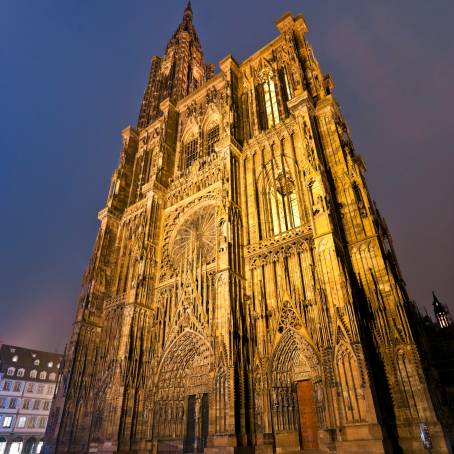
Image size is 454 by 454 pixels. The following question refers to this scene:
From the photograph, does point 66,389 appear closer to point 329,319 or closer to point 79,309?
point 79,309

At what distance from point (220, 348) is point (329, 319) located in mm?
4627

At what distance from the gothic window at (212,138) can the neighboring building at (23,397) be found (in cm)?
4342

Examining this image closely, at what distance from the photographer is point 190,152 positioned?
2725 cm

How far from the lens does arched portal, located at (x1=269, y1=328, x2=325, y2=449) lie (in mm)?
12422

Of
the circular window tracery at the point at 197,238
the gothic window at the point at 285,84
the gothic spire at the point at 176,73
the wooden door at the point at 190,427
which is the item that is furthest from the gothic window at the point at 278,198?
the gothic spire at the point at 176,73

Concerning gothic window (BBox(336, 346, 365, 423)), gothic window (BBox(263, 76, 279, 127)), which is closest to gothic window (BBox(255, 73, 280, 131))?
gothic window (BBox(263, 76, 279, 127))

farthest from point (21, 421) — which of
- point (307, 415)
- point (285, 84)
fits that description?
point (285, 84)

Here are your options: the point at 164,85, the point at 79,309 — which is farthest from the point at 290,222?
the point at 164,85

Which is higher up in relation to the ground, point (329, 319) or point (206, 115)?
point (206, 115)

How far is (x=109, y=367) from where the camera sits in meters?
19.9

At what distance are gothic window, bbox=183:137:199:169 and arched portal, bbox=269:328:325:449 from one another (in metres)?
16.4

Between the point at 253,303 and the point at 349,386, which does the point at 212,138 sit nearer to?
the point at 253,303

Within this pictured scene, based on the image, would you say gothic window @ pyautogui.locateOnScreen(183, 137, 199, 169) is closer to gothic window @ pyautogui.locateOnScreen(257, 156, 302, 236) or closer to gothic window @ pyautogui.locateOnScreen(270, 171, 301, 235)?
gothic window @ pyautogui.locateOnScreen(257, 156, 302, 236)

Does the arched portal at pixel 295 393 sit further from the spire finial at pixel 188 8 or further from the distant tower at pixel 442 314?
the spire finial at pixel 188 8
